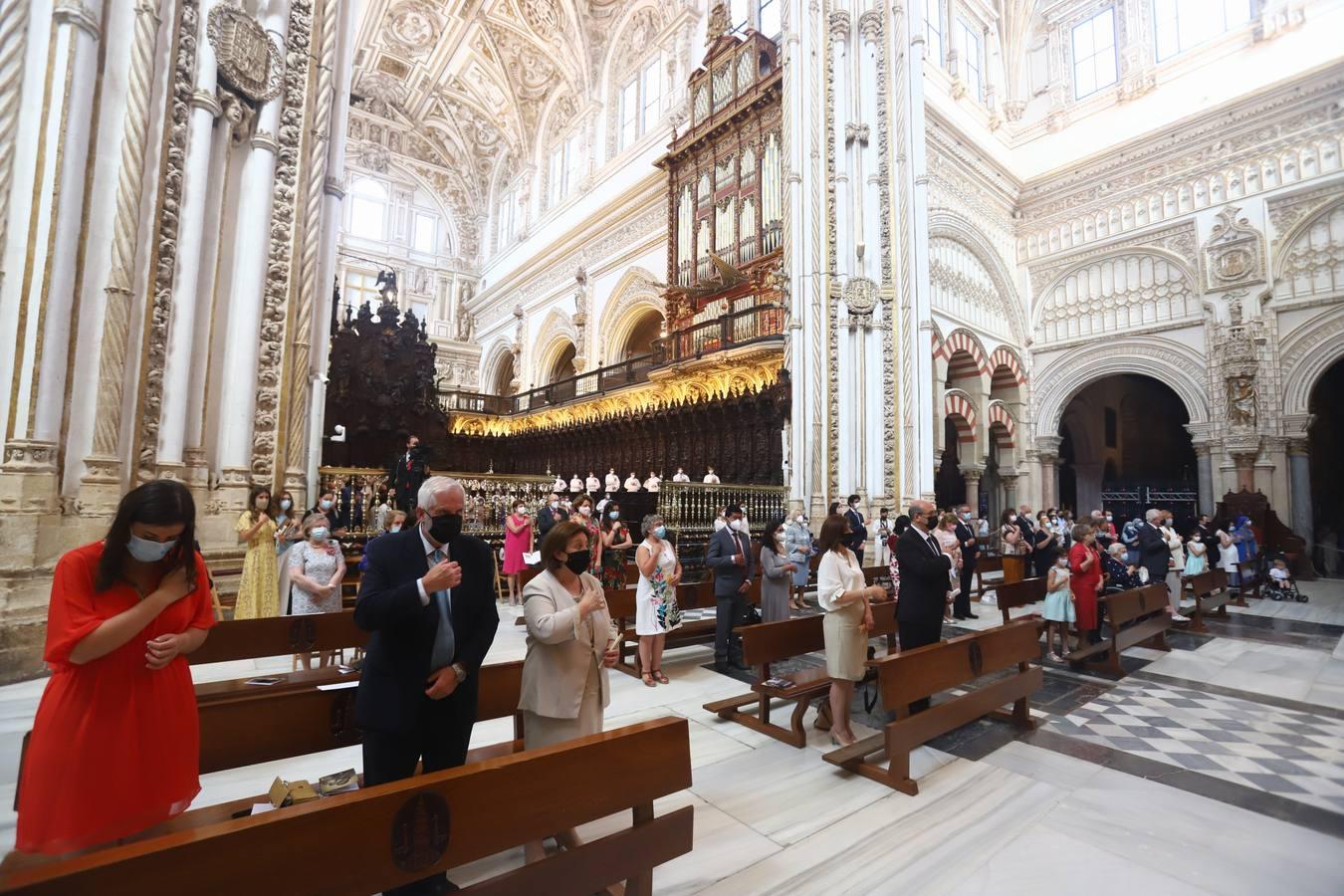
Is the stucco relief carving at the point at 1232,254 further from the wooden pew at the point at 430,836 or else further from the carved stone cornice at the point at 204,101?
the carved stone cornice at the point at 204,101

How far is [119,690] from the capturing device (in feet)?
5.15

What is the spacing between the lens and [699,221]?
1567 centimetres

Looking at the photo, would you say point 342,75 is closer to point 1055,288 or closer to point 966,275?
point 966,275

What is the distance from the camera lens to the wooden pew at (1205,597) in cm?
674

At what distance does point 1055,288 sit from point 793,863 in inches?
725

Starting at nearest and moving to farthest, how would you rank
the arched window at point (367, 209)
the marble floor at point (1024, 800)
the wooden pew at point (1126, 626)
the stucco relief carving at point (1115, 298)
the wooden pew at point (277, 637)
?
the marble floor at point (1024, 800) < the wooden pew at point (277, 637) < the wooden pew at point (1126, 626) < the stucco relief carving at point (1115, 298) < the arched window at point (367, 209)

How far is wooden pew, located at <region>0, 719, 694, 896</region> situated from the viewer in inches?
46.4

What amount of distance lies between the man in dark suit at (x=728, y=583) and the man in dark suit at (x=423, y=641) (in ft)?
9.80

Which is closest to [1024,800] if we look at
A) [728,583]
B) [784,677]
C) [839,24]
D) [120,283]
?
[784,677]

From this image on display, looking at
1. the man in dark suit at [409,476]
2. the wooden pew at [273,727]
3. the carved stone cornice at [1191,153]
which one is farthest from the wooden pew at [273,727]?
the carved stone cornice at [1191,153]

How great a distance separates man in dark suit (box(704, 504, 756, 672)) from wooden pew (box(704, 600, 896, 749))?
879mm

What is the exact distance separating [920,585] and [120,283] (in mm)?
6159

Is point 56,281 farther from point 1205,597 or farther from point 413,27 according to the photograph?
point 413,27

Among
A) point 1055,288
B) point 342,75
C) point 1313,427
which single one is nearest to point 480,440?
point 342,75
